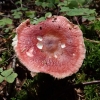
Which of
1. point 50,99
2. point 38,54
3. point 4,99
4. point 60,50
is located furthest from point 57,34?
point 4,99

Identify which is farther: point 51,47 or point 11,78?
point 51,47

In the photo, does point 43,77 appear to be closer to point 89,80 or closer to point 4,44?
point 89,80

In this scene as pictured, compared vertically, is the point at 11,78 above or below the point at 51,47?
below

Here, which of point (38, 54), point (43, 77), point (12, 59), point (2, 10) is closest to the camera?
point (38, 54)

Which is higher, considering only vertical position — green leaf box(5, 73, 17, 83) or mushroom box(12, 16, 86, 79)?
mushroom box(12, 16, 86, 79)

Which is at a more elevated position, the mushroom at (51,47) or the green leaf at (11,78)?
the mushroom at (51,47)

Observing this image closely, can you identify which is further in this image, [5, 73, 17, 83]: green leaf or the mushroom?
the mushroom

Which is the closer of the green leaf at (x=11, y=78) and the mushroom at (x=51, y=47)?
the green leaf at (x=11, y=78)

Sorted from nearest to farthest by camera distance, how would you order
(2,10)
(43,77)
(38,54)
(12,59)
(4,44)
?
1. (38,54)
2. (43,77)
3. (12,59)
4. (4,44)
5. (2,10)
